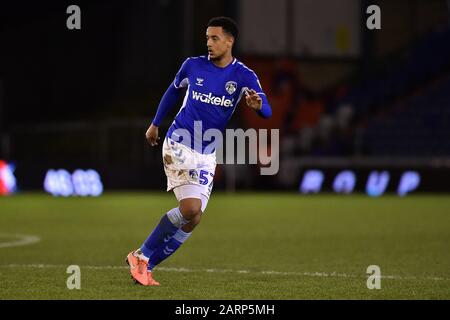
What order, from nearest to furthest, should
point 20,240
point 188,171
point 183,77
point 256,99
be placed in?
point 256,99, point 188,171, point 183,77, point 20,240

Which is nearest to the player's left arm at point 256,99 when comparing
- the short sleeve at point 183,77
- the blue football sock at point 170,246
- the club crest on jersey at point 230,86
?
the club crest on jersey at point 230,86

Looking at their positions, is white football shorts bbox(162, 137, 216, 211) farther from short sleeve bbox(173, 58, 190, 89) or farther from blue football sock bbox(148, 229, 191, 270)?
short sleeve bbox(173, 58, 190, 89)

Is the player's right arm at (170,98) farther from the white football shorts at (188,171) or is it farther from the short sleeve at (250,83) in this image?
the short sleeve at (250,83)

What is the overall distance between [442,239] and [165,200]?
9.42 m

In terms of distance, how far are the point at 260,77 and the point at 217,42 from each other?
2165 centimetres

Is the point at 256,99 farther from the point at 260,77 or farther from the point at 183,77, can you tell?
the point at 260,77

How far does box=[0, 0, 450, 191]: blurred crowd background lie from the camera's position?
2398 centimetres

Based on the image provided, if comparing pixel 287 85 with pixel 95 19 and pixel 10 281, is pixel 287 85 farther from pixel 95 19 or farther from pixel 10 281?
pixel 10 281

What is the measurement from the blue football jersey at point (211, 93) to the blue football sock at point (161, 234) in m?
0.59

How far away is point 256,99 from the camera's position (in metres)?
7.04

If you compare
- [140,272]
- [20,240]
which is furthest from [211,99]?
[20,240]

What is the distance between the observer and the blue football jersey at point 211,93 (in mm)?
7238

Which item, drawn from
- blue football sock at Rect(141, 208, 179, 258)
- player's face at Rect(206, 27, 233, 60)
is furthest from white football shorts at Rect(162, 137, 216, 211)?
player's face at Rect(206, 27, 233, 60)

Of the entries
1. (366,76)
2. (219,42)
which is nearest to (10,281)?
(219,42)
